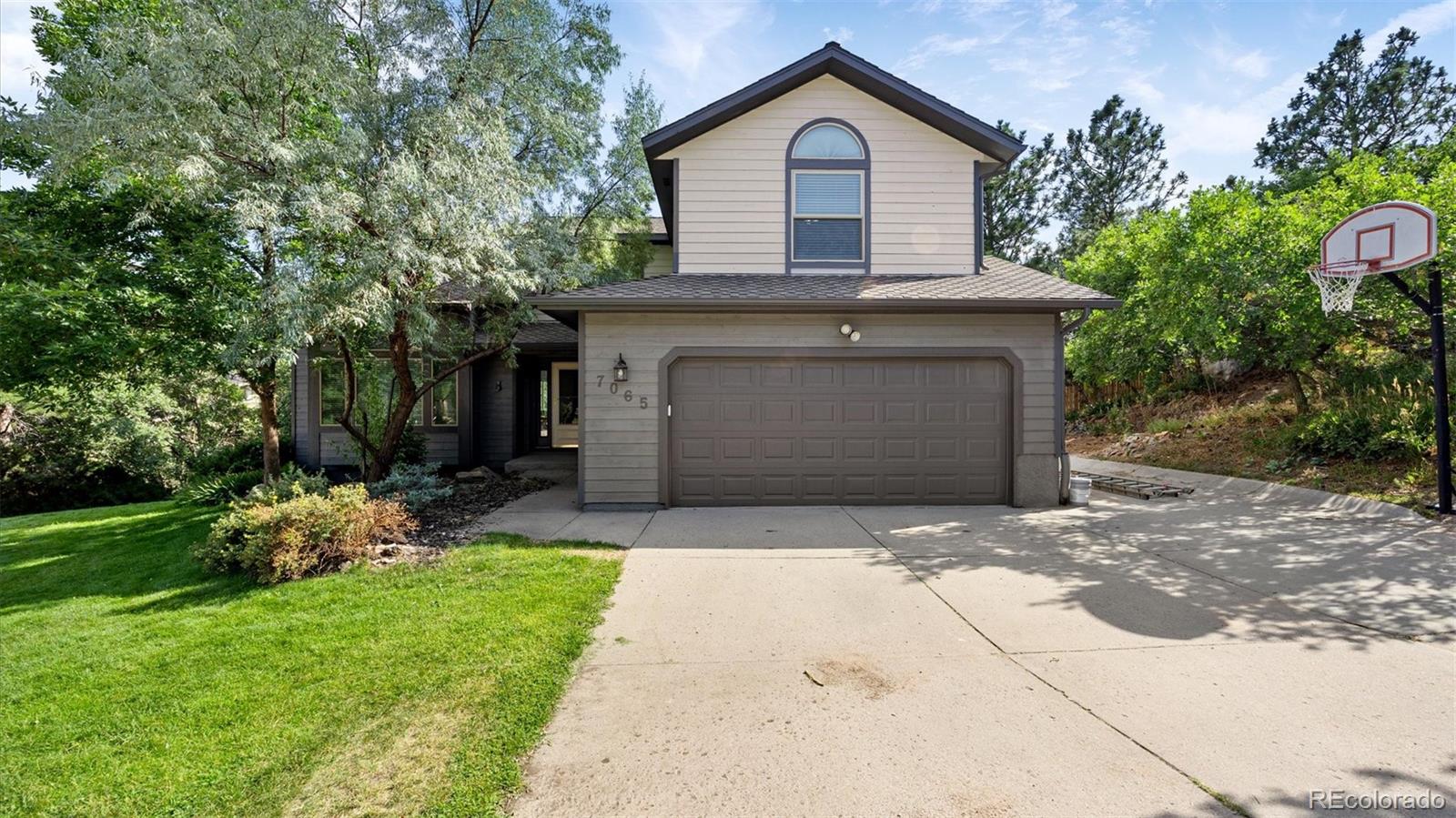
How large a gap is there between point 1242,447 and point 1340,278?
3668 millimetres

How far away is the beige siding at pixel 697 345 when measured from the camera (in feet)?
24.4

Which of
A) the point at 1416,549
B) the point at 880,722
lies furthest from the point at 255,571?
the point at 1416,549

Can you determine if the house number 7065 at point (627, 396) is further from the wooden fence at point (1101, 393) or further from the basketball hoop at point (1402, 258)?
the wooden fence at point (1101, 393)

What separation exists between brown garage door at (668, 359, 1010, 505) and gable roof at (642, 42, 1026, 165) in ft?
11.2

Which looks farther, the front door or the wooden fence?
the wooden fence

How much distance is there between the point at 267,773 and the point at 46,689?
2084 millimetres

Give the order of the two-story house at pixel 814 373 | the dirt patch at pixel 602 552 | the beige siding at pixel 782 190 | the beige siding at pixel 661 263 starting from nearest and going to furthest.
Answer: the dirt patch at pixel 602 552 → the two-story house at pixel 814 373 → the beige siding at pixel 782 190 → the beige siding at pixel 661 263

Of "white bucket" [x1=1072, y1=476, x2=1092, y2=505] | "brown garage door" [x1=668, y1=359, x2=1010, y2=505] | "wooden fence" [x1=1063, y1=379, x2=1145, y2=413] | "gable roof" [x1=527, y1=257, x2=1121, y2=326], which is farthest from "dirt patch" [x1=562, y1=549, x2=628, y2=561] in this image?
"wooden fence" [x1=1063, y1=379, x2=1145, y2=413]

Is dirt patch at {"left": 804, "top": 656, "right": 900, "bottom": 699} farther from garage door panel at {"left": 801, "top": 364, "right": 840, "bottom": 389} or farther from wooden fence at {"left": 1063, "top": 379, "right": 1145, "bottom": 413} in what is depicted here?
wooden fence at {"left": 1063, "top": 379, "right": 1145, "bottom": 413}

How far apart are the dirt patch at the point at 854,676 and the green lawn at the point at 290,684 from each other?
1.39 meters

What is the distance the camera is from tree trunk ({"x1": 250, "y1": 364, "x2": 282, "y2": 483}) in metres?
8.02

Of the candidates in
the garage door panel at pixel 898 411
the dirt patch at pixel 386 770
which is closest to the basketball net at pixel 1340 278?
the garage door panel at pixel 898 411

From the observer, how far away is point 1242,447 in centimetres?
1057

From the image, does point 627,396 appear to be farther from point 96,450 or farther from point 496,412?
point 96,450
